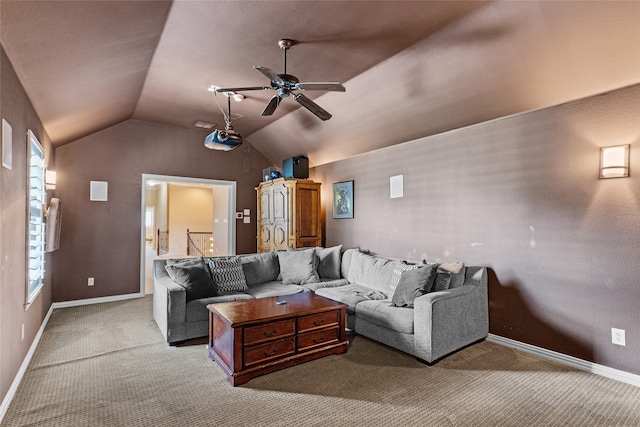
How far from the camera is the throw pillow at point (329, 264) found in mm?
4996

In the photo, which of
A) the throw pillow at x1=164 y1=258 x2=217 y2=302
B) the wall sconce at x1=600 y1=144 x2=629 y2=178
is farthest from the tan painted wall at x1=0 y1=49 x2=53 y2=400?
the wall sconce at x1=600 y1=144 x2=629 y2=178

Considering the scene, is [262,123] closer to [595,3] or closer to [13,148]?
[13,148]

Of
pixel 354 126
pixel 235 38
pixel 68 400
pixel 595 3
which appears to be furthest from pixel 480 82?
pixel 68 400

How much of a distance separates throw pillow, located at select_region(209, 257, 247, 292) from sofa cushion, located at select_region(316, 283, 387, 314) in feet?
3.18

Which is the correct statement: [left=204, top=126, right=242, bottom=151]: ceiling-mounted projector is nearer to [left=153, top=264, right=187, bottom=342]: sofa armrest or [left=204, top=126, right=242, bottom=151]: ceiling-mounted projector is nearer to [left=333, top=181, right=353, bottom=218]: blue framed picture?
[left=333, top=181, right=353, bottom=218]: blue framed picture

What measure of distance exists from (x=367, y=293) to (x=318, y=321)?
1062 mm

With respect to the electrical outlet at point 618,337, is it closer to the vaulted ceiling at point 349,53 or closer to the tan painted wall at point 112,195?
the vaulted ceiling at point 349,53

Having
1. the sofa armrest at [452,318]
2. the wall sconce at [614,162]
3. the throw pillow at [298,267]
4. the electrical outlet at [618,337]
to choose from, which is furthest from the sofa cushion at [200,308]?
the wall sconce at [614,162]

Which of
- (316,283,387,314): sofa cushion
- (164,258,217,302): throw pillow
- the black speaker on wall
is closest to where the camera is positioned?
(164,258,217,302): throw pillow

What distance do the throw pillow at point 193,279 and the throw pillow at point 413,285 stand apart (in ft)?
6.52

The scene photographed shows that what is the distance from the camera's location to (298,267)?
4.72 m

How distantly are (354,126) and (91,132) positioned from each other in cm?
398

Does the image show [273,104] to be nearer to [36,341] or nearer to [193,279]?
[193,279]

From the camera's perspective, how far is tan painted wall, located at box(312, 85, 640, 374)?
2.80 metres
